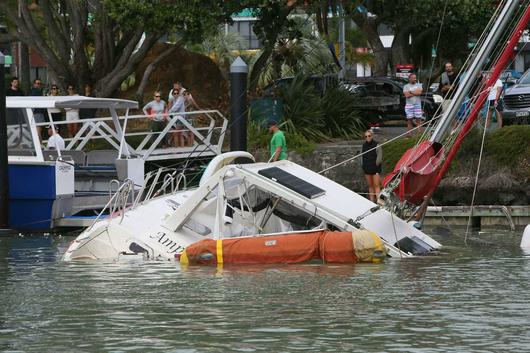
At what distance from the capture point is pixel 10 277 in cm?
1967

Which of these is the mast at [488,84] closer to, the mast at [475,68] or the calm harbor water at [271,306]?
the mast at [475,68]

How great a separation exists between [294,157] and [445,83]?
4695 millimetres

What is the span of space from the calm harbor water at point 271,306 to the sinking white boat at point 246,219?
0.39m

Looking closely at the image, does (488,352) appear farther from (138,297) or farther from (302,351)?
(138,297)

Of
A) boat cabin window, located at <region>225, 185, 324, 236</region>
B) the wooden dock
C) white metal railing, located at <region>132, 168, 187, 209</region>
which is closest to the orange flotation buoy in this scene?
boat cabin window, located at <region>225, 185, 324, 236</region>

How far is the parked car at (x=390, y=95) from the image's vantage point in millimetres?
39688

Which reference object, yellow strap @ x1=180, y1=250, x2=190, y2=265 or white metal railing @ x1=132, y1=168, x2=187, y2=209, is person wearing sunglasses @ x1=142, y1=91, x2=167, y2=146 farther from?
yellow strap @ x1=180, y1=250, x2=190, y2=265

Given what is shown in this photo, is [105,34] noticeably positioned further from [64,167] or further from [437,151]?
[437,151]

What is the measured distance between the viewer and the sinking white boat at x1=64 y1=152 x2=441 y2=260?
66.0 ft

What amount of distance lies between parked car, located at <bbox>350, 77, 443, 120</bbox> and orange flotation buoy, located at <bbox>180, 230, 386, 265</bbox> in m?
19.4

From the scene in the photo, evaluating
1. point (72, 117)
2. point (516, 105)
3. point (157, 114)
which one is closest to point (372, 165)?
point (157, 114)

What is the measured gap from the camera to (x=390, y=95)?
135 feet

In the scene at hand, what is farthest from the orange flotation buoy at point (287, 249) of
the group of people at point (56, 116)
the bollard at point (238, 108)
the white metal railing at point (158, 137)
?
the bollard at point (238, 108)

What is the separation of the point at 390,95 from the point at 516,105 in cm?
863
